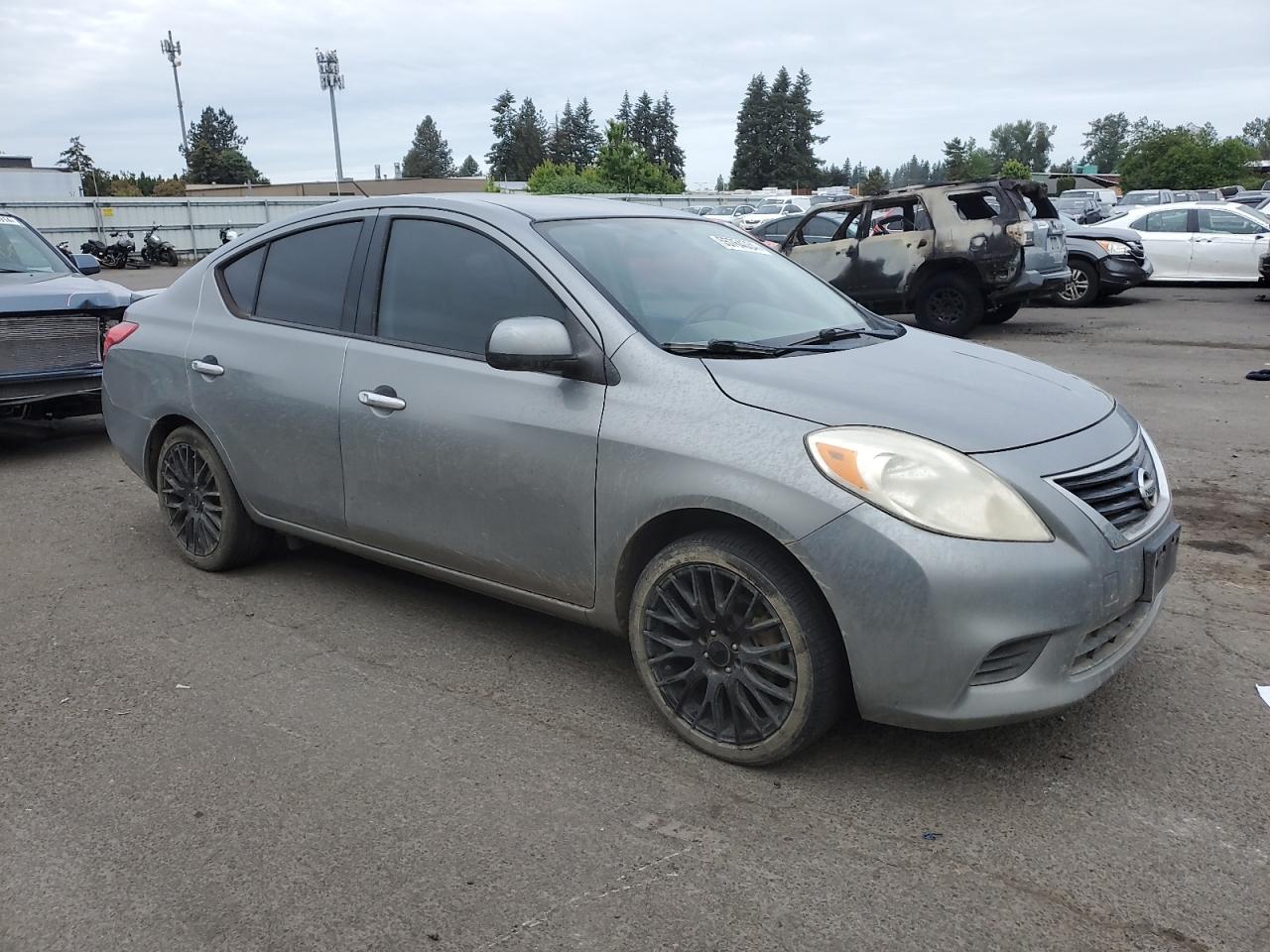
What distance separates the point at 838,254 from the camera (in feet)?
44.4

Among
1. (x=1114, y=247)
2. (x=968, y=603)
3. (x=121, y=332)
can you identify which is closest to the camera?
(x=968, y=603)

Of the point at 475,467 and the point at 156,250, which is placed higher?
the point at 475,467

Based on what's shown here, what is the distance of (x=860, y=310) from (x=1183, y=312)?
42.8ft

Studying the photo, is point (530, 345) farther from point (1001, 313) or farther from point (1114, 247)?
point (1114, 247)

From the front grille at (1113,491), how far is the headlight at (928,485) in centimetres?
21

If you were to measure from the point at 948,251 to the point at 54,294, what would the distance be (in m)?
9.33

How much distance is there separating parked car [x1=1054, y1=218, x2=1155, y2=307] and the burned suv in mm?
2923

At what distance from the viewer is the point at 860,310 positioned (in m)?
4.51

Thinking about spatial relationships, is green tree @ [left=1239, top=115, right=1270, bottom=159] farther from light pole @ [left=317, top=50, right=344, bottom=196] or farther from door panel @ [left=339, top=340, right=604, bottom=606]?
door panel @ [left=339, top=340, right=604, bottom=606]

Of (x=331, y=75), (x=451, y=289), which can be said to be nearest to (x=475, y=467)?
(x=451, y=289)

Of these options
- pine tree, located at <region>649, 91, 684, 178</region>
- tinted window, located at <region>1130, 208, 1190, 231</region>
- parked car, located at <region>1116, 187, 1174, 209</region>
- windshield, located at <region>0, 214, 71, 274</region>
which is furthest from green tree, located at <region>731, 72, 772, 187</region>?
windshield, located at <region>0, 214, 71, 274</region>

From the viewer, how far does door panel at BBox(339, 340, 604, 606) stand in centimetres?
357

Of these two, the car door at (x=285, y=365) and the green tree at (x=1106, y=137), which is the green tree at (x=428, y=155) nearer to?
the green tree at (x=1106, y=137)

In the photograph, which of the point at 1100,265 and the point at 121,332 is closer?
the point at 121,332
